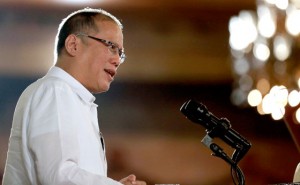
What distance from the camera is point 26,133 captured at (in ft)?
5.08

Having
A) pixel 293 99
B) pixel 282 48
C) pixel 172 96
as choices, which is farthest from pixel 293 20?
pixel 293 99

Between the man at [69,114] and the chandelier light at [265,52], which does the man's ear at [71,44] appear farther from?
the chandelier light at [265,52]

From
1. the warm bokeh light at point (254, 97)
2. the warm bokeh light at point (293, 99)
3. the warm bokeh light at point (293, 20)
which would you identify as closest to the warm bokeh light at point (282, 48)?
the warm bokeh light at point (254, 97)

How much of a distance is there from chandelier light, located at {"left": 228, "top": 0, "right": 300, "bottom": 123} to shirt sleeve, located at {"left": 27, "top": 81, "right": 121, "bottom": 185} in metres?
4.70

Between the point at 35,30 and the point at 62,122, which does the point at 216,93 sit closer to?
the point at 35,30

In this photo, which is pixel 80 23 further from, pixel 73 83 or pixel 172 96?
pixel 172 96

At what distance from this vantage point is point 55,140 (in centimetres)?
149

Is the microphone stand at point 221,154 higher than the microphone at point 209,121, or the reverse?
the microphone at point 209,121

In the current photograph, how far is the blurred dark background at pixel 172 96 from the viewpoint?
25.2ft

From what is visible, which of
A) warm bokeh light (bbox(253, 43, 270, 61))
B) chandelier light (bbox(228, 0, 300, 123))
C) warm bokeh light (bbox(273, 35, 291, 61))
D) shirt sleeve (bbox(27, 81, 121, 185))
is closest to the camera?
shirt sleeve (bbox(27, 81, 121, 185))

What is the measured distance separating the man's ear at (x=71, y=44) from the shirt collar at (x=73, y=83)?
0.26 ft

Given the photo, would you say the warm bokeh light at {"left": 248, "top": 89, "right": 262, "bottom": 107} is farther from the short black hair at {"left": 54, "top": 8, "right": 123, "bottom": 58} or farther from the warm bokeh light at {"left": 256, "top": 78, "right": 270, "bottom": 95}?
the short black hair at {"left": 54, "top": 8, "right": 123, "bottom": 58}

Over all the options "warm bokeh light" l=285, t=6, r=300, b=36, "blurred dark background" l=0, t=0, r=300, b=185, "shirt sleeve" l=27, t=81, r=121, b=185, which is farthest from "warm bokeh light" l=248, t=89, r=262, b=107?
"shirt sleeve" l=27, t=81, r=121, b=185

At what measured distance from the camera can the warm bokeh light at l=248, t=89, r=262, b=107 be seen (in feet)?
27.1
